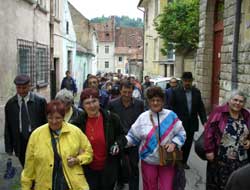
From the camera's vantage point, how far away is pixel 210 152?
483cm

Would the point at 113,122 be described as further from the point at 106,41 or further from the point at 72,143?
the point at 106,41

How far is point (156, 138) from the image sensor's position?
15.5 ft

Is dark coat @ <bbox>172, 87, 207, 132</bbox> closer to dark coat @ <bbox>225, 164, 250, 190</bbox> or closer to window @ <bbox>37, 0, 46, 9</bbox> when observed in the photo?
dark coat @ <bbox>225, 164, 250, 190</bbox>

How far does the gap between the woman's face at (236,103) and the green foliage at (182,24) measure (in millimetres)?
14112

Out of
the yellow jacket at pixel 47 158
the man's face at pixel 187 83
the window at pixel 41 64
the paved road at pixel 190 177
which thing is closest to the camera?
the yellow jacket at pixel 47 158

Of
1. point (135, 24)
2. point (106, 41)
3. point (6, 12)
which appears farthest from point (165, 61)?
point (135, 24)

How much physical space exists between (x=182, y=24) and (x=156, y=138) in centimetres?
1463

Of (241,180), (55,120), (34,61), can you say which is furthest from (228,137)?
(34,61)

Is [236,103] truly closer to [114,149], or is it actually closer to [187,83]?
[114,149]

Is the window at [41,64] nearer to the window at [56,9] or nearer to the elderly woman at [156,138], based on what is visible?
the window at [56,9]

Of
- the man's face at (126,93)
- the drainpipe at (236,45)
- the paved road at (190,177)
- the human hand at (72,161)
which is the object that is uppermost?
the drainpipe at (236,45)

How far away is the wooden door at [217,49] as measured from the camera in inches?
518

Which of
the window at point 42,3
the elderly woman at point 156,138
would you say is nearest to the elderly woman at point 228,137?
the elderly woman at point 156,138

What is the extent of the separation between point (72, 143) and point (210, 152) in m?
1.64
